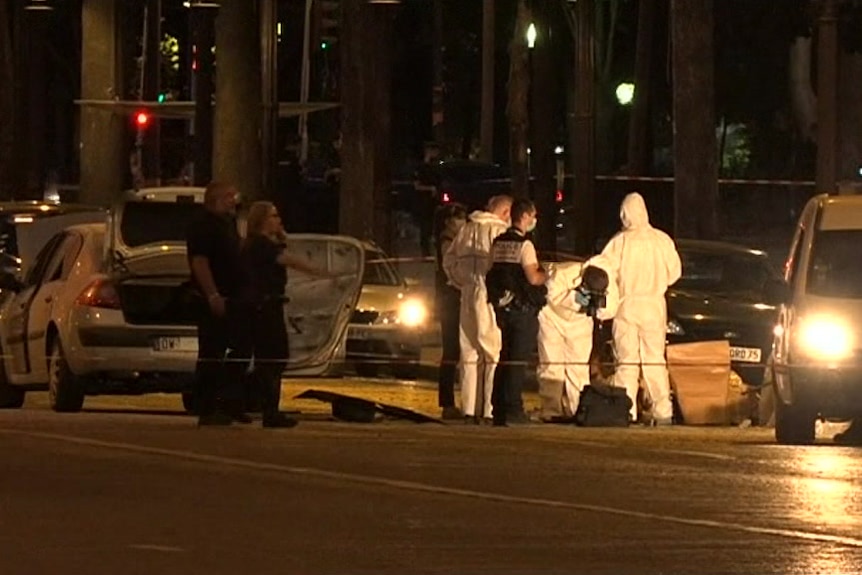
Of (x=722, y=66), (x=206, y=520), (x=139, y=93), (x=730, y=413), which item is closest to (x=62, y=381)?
(x=730, y=413)

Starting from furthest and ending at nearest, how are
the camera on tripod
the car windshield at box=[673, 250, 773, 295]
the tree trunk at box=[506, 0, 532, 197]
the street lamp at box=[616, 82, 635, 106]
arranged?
the street lamp at box=[616, 82, 635, 106]
the tree trunk at box=[506, 0, 532, 197]
the car windshield at box=[673, 250, 773, 295]
the camera on tripod

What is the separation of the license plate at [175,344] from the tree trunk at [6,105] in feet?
95.5

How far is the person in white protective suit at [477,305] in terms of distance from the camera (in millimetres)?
19594

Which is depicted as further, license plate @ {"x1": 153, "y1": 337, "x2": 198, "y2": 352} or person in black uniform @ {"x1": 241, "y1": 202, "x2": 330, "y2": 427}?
license plate @ {"x1": 153, "y1": 337, "x2": 198, "y2": 352}

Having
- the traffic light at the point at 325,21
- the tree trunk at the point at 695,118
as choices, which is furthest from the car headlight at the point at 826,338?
the traffic light at the point at 325,21

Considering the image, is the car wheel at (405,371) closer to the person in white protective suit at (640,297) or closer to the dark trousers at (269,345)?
the person in white protective suit at (640,297)

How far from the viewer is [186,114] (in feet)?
147

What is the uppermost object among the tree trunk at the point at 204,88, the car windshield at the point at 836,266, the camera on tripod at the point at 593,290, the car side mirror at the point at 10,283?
the tree trunk at the point at 204,88

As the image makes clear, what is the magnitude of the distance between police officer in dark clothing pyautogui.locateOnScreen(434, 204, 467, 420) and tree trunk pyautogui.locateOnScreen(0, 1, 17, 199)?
29.1 m

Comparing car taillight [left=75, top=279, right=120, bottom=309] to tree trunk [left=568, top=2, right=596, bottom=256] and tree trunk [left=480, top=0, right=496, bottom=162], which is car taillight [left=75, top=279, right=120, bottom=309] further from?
tree trunk [left=480, top=0, right=496, bottom=162]

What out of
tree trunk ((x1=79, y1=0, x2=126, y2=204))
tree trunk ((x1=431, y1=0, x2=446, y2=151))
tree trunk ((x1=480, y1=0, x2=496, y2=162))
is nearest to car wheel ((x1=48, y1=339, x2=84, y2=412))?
tree trunk ((x1=79, y1=0, x2=126, y2=204))

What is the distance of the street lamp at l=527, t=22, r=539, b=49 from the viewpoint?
163 feet

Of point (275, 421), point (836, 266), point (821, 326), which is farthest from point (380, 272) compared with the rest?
point (821, 326)

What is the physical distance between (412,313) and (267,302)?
8.57 m
